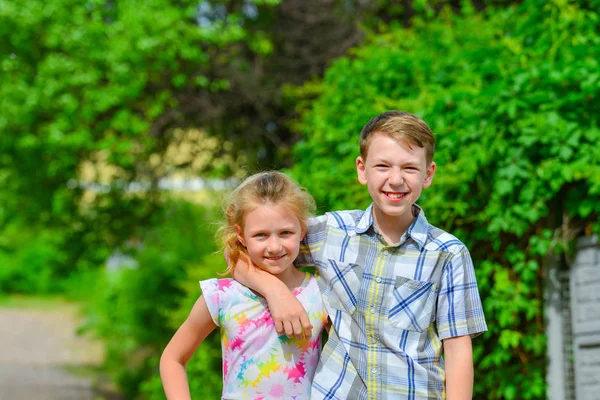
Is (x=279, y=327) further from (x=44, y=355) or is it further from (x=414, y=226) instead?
(x=44, y=355)

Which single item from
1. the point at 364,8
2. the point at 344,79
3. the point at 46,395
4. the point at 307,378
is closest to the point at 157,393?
the point at 46,395

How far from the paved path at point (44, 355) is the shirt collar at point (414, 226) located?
7297mm

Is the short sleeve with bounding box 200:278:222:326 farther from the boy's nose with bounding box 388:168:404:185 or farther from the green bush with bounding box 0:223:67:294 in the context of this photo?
the green bush with bounding box 0:223:67:294

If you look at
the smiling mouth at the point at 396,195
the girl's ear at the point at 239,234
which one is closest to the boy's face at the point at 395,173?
the smiling mouth at the point at 396,195

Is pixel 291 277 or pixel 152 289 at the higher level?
pixel 152 289

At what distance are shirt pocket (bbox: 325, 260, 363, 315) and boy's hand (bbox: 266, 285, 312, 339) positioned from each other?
0.10m

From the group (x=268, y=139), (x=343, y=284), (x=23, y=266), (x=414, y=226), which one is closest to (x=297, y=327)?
(x=343, y=284)

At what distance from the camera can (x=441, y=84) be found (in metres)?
4.46

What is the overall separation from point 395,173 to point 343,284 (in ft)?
1.10

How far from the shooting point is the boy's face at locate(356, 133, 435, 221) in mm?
2082

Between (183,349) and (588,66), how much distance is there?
2.33m

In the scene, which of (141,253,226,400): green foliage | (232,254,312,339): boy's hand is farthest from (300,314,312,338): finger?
(141,253,226,400): green foliage

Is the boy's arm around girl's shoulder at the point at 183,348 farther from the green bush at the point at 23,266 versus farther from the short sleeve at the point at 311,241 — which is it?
the green bush at the point at 23,266

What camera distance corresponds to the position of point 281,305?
2127 mm
